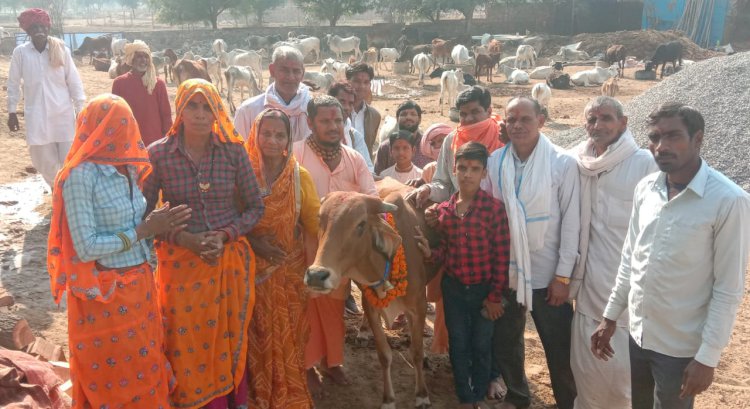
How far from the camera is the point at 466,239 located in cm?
363

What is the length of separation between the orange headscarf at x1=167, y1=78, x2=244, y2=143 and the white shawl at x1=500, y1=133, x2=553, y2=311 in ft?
5.15

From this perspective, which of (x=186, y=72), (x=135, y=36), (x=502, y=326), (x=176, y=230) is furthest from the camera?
(x=135, y=36)

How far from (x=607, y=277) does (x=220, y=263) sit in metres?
2.20

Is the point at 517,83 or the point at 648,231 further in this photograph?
the point at 517,83

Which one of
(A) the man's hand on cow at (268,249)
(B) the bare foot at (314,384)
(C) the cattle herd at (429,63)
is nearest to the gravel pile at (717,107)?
(C) the cattle herd at (429,63)

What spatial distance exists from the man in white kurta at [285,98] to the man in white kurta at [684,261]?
8.61 ft

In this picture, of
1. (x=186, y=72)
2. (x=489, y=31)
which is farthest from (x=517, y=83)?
(x=489, y=31)

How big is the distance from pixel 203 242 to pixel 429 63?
22996 mm

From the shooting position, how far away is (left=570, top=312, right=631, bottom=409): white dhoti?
353cm

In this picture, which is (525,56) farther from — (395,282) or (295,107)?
(395,282)

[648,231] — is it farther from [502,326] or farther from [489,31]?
[489,31]

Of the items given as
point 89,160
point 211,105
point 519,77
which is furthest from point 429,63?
point 89,160

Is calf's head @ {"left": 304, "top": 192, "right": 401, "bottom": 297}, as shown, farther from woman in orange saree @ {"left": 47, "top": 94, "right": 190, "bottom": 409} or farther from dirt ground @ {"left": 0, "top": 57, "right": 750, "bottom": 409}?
dirt ground @ {"left": 0, "top": 57, "right": 750, "bottom": 409}

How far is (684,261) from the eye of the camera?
8.19 ft
